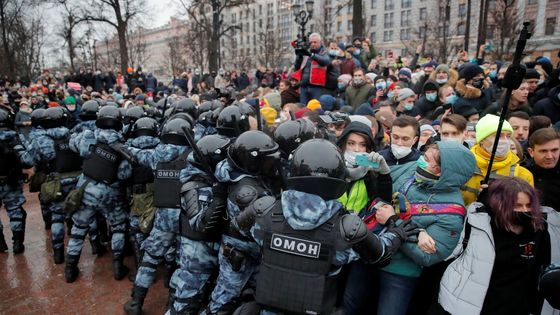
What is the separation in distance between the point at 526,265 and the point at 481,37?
51.4 ft

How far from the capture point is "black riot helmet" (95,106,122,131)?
5160mm

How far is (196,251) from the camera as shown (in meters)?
3.52

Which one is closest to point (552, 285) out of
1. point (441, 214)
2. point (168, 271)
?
point (441, 214)

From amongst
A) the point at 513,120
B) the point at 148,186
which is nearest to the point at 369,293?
the point at 513,120

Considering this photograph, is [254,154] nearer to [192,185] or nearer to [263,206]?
[263,206]

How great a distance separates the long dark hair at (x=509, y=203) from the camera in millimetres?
2555

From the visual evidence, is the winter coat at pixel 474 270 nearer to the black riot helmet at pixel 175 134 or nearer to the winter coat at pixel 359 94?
the black riot helmet at pixel 175 134

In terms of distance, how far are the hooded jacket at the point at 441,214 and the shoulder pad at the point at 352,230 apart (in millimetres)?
732

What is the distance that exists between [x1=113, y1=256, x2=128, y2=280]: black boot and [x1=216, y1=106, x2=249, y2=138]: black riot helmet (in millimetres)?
2643

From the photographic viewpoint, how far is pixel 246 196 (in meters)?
2.76

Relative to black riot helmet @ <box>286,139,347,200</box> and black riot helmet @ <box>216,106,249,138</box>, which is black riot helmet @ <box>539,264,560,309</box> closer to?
black riot helmet @ <box>286,139,347,200</box>

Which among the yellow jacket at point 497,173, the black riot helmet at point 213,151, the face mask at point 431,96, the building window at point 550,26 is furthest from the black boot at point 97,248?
the building window at point 550,26

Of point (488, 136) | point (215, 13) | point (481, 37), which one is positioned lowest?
point (488, 136)

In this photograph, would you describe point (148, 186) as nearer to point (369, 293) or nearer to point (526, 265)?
point (369, 293)
